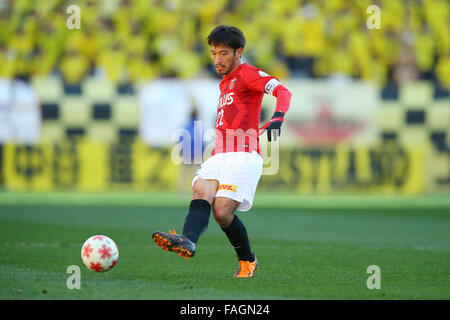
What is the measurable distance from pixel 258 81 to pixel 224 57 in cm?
21

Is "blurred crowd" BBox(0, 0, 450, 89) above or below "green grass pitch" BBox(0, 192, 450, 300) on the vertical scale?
above

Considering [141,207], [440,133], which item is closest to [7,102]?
[141,207]

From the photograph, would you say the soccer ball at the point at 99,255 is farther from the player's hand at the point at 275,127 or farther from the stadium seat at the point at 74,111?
the stadium seat at the point at 74,111

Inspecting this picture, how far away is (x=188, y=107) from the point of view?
39.2ft

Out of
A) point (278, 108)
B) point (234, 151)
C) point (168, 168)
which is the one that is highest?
point (168, 168)

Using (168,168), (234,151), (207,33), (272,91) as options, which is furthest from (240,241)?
(207,33)

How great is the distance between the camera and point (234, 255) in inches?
196

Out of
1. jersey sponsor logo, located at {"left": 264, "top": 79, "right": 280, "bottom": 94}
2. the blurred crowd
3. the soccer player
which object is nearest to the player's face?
the soccer player

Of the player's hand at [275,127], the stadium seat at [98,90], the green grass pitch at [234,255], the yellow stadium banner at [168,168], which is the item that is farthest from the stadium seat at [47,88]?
the player's hand at [275,127]

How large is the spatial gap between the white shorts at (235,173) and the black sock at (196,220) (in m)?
0.09

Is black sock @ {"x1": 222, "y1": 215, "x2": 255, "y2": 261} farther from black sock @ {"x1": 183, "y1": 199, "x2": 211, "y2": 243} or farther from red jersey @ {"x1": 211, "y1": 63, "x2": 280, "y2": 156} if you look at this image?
red jersey @ {"x1": 211, "y1": 63, "x2": 280, "y2": 156}

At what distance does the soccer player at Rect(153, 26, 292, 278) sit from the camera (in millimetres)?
3898

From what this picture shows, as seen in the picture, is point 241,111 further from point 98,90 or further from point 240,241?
point 98,90
